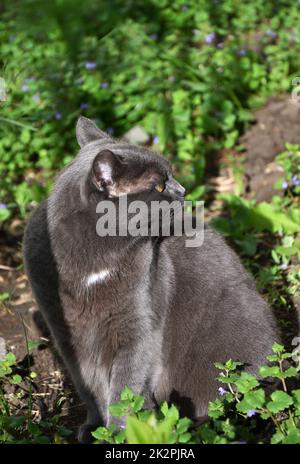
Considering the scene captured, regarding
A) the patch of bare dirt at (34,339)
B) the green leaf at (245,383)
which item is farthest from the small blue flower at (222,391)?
the patch of bare dirt at (34,339)

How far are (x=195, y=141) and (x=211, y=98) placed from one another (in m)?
0.37

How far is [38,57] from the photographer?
5109 mm

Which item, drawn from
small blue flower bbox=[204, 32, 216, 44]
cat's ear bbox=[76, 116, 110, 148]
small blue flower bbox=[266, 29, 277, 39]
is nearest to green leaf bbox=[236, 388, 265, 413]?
cat's ear bbox=[76, 116, 110, 148]

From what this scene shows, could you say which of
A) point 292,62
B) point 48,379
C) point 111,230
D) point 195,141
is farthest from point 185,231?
point 292,62

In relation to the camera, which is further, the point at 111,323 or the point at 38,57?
the point at 38,57

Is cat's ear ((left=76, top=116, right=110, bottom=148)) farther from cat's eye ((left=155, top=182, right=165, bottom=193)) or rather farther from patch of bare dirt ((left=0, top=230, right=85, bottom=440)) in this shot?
patch of bare dirt ((left=0, top=230, right=85, bottom=440))

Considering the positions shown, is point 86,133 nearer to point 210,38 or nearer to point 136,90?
point 136,90

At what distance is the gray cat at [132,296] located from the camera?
2.43 meters

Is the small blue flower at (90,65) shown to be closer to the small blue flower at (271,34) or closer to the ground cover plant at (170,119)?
the ground cover plant at (170,119)

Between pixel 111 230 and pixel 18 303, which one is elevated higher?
pixel 111 230

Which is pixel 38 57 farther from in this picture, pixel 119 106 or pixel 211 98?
pixel 211 98

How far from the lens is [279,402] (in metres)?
2.09

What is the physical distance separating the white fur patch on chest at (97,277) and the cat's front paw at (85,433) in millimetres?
578

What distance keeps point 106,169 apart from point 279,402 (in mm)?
910
